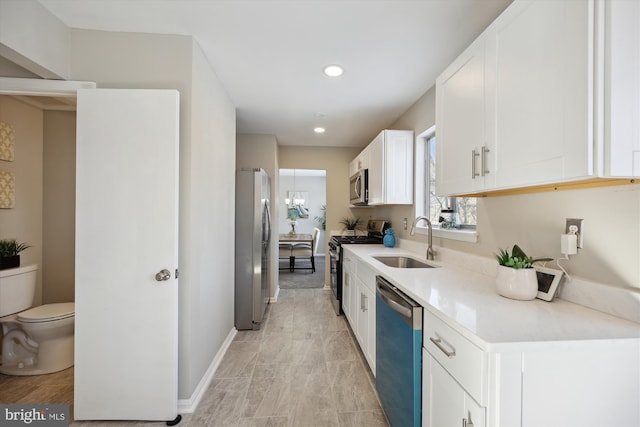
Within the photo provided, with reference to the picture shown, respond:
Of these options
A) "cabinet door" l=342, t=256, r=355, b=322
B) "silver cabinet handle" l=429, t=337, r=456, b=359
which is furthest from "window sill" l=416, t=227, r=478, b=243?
"silver cabinet handle" l=429, t=337, r=456, b=359

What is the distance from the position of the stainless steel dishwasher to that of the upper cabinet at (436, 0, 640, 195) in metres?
0.72

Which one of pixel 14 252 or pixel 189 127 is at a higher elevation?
pixel 189 127

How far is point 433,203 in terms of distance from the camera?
9.08 ft

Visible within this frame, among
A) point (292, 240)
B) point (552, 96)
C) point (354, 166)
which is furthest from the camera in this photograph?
point (292, 240)

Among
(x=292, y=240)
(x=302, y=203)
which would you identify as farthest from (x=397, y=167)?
(x=302, y=203)

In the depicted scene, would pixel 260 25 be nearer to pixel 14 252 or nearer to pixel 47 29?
pixel 47 29

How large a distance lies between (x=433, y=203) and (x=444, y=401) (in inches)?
79.2

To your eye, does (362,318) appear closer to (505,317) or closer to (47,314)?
(505,317)

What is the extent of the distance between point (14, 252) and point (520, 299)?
3500 millimetres

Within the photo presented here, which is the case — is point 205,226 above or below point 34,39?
below

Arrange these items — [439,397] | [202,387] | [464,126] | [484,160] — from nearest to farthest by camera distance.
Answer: [439,397]
[484,160]
[464,126]
[202,387]

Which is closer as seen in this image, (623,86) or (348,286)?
(623,86)

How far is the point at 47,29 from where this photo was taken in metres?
1.59

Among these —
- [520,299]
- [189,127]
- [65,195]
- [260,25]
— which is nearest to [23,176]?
[65,195]
